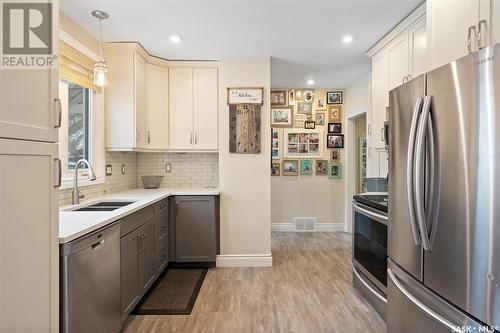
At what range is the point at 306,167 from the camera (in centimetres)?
504

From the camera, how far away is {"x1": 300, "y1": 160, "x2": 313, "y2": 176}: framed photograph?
503 cm

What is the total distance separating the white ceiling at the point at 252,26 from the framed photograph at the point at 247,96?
417 millimetres

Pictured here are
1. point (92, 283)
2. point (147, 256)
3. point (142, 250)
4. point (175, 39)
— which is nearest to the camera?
point (92, 283)

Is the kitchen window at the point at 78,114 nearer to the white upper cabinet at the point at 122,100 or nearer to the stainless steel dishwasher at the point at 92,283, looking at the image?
the white upper cabinet at the point at 122,100

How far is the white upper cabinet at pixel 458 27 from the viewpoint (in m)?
1.31

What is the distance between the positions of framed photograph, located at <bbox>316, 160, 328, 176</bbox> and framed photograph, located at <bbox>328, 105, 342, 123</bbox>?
2.45ft

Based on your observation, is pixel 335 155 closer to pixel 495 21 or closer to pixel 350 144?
pixel 350 144

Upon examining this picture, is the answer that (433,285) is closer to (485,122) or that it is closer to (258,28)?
(485,122)

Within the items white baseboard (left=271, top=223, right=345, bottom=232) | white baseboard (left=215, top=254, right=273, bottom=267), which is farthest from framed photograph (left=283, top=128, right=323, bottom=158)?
white baseboard (left=215, top=254, right=273, bottom=267)

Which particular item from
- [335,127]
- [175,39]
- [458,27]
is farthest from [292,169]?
[458,27]

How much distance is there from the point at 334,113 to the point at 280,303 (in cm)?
350

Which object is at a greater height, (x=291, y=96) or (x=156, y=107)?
(x=291, y=96)

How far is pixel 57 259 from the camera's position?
4.27 ft

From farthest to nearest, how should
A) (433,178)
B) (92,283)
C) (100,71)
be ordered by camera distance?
(100,71) < (92,283) < (433,178)
